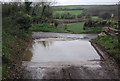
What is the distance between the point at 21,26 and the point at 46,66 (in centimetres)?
889

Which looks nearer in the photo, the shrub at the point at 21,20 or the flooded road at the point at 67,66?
the flooded road at the point at 67,66

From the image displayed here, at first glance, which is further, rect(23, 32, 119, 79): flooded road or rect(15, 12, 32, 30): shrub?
rect(15, 12, 32, 30): shrub

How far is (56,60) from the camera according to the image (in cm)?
1066

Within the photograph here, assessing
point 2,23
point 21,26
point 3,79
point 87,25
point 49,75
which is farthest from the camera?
point 87,25

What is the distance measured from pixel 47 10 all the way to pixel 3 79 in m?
27.5

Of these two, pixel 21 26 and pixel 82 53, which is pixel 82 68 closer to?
pixel 82 53

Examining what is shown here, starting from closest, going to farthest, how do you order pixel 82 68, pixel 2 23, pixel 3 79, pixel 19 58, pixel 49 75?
pixel 3 79 → pixel 49 75 → pixel 82 68 → pixel 19 58 → pixel 2 23

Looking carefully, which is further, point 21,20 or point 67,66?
point 21,20

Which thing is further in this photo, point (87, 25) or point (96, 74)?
point (87, 25)

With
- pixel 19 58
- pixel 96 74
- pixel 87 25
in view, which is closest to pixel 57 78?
pixel 96 74

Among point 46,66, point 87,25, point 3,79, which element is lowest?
point 87,25

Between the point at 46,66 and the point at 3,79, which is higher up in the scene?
the point at 3,79

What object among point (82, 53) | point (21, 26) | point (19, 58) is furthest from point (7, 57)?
point (21, 26)

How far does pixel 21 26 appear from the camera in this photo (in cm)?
1742
